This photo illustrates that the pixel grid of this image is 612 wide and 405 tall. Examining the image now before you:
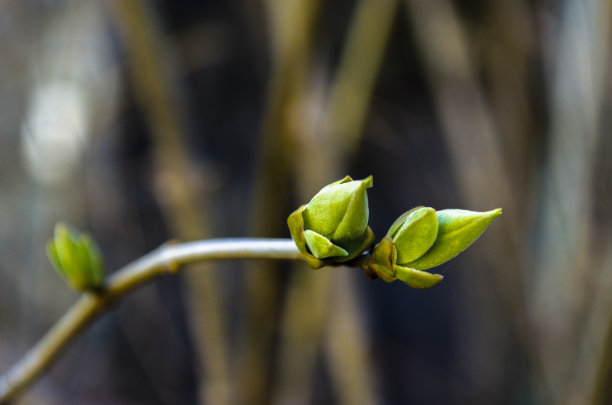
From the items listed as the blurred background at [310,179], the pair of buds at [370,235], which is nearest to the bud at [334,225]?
the pair of buds at [370,235]

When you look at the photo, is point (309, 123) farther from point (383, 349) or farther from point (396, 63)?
point (383, 349)

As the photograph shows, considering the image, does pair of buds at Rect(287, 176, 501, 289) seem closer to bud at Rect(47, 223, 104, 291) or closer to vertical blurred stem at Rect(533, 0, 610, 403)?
bud at Rect(47, 223, 104, 291)

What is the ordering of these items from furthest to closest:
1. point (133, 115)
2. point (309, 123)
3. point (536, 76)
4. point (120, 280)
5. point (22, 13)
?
1. point (133, 115)
2. point (22, 13)
3. point (536, 76)
4. point (309, 123)
5. point (120, 280)

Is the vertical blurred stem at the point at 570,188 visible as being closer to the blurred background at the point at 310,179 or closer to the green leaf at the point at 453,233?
the blurred background at the point at 310,179

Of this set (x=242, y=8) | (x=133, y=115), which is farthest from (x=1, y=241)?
(x=242, y=8)

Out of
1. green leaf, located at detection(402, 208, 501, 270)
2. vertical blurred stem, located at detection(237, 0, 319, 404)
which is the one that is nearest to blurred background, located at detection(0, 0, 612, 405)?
vertical blurred stem, located at detection(237, 0, 319, 404)

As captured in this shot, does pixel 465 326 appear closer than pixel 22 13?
No
